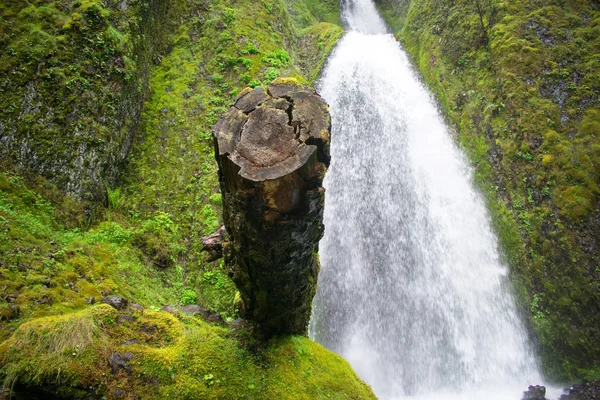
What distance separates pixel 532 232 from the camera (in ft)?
34.0

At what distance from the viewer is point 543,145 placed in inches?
421

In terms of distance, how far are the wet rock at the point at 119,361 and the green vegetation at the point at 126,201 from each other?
0.02m

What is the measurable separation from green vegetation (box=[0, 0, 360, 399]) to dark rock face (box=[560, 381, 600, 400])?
318 inches

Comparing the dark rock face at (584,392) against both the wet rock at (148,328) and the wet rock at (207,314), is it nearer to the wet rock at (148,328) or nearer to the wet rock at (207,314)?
the wet rock at (207,314)

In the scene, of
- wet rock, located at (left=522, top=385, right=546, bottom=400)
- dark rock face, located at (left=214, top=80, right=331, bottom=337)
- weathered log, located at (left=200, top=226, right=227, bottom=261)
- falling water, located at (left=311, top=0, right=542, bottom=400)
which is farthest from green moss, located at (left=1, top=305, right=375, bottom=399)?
wet rock, located at (left=522, top=385, right=546, bottom=400)

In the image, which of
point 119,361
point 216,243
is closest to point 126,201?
point 216,243

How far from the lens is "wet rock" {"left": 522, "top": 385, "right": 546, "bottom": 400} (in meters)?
8.80

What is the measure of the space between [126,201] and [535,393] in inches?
477

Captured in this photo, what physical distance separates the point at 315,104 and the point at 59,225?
6126 mm

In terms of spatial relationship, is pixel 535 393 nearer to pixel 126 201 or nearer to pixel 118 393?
pixel 118 393

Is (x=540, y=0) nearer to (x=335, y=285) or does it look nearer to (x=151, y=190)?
(x=335, y=285)

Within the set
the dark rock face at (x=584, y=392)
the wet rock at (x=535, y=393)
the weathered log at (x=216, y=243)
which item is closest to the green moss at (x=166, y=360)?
the weathered log at (x=216, y=243)

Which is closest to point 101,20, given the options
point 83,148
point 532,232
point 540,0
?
point 83,148

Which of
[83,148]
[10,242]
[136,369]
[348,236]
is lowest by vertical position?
[348,236]
